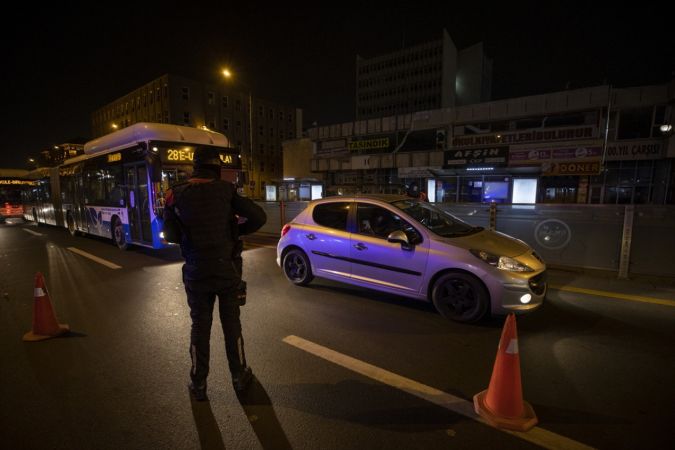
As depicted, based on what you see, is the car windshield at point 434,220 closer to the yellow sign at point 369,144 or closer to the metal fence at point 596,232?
the metal fence at point 596,232

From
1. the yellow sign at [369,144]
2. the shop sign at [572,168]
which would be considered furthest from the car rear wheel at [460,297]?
the yellow sign at [369,144]

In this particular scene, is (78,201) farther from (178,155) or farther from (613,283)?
(613,283)

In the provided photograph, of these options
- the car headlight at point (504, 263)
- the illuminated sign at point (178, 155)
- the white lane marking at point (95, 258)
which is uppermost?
the illuminated sign at point (178, 155)

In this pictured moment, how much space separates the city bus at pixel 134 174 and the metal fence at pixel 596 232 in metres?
7.13

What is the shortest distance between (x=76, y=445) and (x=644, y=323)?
6.16 metres

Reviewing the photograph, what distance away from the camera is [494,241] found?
4.64m

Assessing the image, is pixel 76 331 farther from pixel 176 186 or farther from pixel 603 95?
pixel 603 95

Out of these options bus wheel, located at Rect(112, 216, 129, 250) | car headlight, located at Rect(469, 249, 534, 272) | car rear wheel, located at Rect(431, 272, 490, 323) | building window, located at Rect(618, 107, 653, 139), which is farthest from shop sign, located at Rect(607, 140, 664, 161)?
bus wheel, located at Rect(112, 216, 129, 250)

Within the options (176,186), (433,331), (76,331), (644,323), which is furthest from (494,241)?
(76,331)

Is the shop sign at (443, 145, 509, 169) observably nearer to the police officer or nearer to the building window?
the building window

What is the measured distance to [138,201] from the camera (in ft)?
28.5

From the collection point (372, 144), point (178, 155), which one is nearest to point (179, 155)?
point (178, 155)

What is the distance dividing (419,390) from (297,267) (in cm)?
363

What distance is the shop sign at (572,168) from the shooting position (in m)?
17.8
